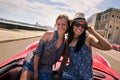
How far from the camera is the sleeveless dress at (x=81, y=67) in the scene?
10.6 feet

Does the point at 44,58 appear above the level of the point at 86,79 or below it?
above

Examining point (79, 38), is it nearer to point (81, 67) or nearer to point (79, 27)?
point (79, 27)

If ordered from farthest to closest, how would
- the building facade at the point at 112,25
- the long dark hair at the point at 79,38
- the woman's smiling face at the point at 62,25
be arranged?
the building facade at the point at 112,25
the woman's smiling face at the point at 62,25
the long dark hair at the point at 79,38

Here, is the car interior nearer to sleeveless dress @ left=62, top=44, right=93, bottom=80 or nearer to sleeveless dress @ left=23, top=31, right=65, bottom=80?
sleeveless dress @ left=23, top=31, right=65, bottom=80

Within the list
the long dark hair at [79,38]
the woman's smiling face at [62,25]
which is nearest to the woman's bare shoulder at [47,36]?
the woman's smiling face at [62,25]

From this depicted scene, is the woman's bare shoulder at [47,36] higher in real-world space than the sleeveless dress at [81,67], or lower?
higher

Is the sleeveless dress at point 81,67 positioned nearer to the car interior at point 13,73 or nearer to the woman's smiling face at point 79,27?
the woman's smiling face at point 79,27

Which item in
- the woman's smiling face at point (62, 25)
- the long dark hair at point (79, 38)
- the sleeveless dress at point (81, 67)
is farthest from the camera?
the woman's smiling face at point (62, 25)

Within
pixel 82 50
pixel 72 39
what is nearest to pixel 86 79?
pixel 82 50

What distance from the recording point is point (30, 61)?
3.44 meters

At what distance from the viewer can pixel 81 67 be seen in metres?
3.24

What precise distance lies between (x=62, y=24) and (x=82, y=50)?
524 mm

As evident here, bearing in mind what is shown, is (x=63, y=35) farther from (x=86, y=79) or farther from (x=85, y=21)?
(x=86, y=79)

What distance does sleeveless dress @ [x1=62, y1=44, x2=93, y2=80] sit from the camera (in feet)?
10.6
